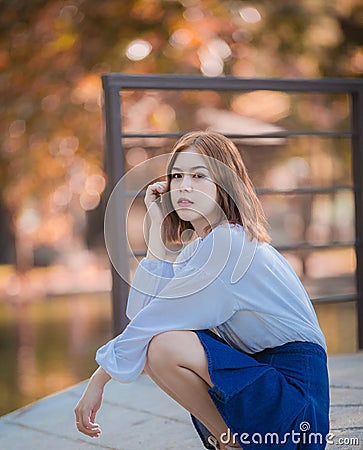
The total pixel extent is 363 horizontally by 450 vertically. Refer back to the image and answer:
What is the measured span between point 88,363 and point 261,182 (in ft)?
16.5

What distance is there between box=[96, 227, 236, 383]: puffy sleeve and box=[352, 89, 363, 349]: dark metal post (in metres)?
1.99

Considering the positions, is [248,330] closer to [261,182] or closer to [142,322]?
[142,322]

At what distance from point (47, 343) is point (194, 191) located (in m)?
4.47

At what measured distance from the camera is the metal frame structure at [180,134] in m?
3.35

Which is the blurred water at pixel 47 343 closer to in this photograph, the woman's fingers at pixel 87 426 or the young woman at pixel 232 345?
the woman's fingers at pixel 87 426

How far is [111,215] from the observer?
10.9 feet

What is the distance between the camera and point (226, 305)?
6.18 feet

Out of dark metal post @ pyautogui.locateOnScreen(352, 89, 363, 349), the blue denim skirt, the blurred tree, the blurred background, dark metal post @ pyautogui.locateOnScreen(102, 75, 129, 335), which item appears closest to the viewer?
the blue denim skirt

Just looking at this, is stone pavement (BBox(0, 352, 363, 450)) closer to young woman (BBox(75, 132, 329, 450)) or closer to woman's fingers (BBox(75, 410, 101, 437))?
young woman (BBox(75, 132, 329, 450))

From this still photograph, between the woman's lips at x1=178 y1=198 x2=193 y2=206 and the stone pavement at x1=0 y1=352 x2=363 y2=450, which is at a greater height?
the woman's lips at x1=178 y1=198 x2=193 y2=206

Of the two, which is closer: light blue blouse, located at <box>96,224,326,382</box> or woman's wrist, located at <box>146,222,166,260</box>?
light blue blouse, located at <box>96,224,326,382</box>

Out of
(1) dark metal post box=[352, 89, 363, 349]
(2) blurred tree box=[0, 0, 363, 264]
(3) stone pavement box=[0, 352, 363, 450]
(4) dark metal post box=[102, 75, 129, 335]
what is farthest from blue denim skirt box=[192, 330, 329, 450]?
(2) blurred tree box=[0, 0, 363, 264]

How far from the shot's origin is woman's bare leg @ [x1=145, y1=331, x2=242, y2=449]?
185 centimetres

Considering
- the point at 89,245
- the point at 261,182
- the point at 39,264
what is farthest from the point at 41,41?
the point at 89,245
